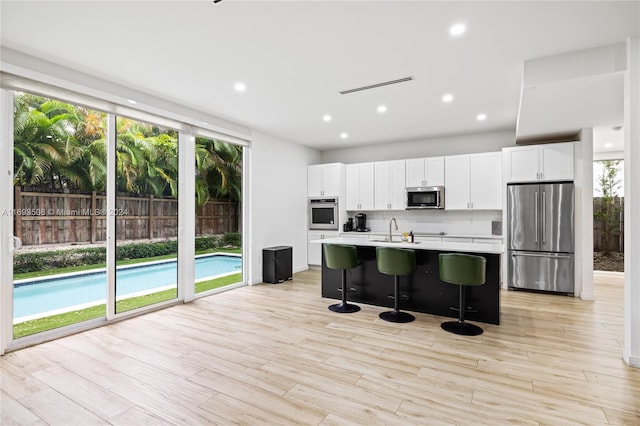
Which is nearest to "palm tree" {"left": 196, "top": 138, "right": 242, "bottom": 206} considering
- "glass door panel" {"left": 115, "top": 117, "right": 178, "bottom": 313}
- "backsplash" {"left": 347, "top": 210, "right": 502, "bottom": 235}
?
"glass door panel" {"left": 115, "top": 117, "right": 178, "bottom": 313}

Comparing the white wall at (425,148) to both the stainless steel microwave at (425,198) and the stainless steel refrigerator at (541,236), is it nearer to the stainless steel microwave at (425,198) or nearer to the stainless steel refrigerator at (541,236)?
the stainless steel microwave at (425,198)

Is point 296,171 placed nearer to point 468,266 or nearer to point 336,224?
point 336,224

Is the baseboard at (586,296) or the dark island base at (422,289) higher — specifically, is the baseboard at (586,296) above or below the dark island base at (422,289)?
below

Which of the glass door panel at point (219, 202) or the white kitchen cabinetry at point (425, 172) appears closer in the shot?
the glass door panel at point (219, 202)

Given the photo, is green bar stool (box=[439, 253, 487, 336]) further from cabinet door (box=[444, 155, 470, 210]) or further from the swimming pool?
the swimming pool

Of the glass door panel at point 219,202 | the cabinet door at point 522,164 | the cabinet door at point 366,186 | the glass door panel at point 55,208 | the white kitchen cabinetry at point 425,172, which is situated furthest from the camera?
the cabinet door at point 366,186

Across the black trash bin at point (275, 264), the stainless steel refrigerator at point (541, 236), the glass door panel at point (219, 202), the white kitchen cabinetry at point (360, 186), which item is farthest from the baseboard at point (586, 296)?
the glass door panel at point (219, 202)

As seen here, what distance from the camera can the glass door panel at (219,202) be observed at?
554cm

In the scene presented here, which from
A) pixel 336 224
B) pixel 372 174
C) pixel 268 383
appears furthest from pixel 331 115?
pixel 268 383

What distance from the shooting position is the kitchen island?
380cm

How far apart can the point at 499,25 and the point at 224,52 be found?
243cm

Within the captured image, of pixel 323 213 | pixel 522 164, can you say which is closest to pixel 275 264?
pixel 323 213

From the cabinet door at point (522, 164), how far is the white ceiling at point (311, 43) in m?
1.21

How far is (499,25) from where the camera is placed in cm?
263
